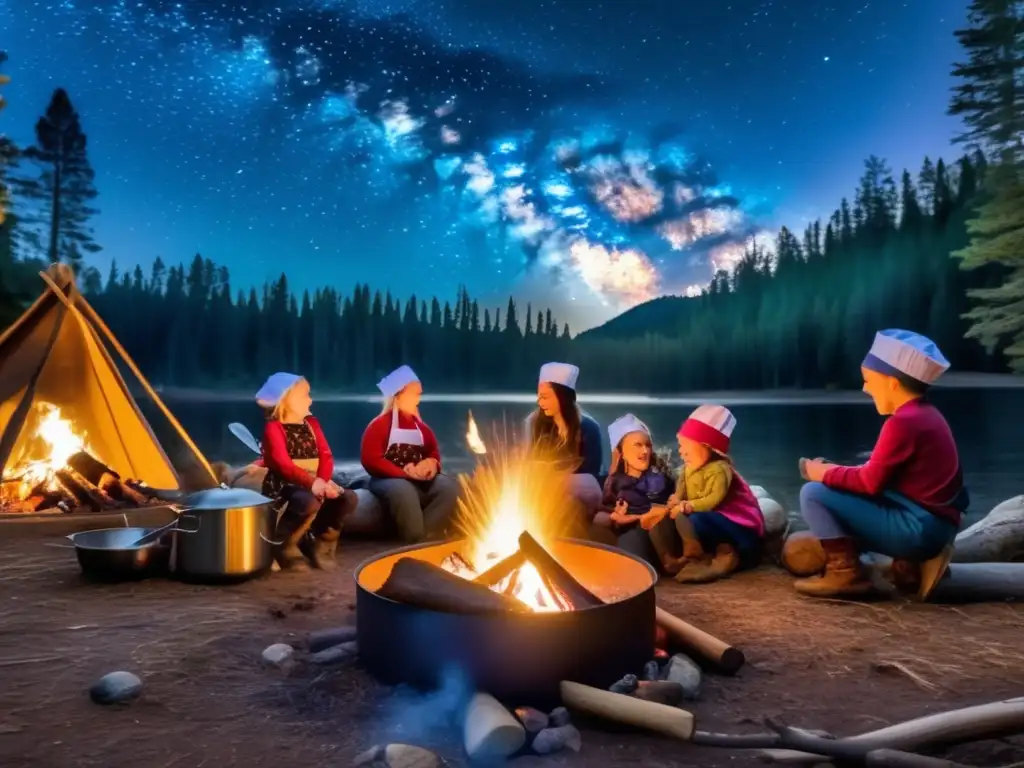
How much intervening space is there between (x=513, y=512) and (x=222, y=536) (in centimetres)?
188

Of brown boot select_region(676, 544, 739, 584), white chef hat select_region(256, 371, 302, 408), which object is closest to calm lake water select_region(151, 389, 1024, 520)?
white chef hat select_region(256, 371, 302, 408)

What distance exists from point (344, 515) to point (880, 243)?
33.7 metres

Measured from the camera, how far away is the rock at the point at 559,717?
9.30ft

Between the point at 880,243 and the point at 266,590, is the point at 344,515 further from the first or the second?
the point at 880,243

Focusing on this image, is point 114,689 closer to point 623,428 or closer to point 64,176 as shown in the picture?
point 623,428

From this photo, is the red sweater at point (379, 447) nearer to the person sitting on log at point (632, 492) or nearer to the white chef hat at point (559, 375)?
the white chef hat at point (559, 375)

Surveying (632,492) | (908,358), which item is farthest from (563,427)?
(908,358)

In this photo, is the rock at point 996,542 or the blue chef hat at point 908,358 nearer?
the blue chef hat at point 908,358

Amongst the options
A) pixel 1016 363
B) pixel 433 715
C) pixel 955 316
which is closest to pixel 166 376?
pixel 955 316

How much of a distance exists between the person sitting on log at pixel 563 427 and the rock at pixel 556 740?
3.18 m

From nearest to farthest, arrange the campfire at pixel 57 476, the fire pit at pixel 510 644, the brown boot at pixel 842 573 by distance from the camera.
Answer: the fire pit at pixel 510 644 < the brown boot at pixel 842 573 < the campfire at pixel 57 476

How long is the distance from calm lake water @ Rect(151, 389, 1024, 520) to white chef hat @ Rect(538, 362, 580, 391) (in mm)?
4755

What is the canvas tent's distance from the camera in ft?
23.9

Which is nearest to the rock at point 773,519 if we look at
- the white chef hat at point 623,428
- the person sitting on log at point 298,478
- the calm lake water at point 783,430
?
the white chef hat at point 623,428
